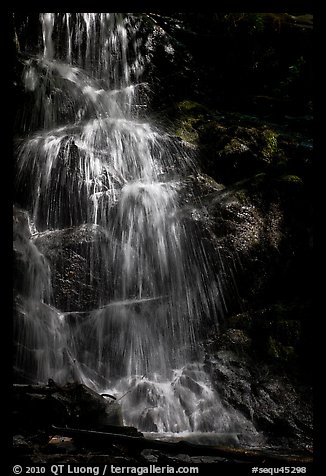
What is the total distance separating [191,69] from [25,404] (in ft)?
29.9

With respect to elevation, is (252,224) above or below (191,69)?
below

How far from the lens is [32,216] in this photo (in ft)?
20.3

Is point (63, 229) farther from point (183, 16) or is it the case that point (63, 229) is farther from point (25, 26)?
point (183, 16)

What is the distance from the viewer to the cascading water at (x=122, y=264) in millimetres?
4867

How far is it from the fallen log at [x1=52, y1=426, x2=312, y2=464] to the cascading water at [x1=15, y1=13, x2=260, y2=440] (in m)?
1.17

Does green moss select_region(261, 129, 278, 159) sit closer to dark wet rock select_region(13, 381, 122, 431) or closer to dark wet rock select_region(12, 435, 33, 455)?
dark wet rock select_region(13, 381, 122, 431)

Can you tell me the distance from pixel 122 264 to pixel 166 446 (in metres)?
2.91

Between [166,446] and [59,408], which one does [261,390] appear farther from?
[59,408]

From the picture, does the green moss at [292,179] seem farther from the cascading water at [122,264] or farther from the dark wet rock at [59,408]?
the dark wet rock at [59,408]

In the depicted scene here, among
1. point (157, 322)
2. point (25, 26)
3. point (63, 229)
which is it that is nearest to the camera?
point (157, 322)

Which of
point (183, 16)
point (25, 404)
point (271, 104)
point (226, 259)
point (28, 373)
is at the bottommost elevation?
point (25, 404)

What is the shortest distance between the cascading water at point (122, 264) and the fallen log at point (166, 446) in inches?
46.1

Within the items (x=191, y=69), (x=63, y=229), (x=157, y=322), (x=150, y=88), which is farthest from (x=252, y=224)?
(x=191, y=69)

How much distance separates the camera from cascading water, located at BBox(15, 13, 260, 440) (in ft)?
16.0
